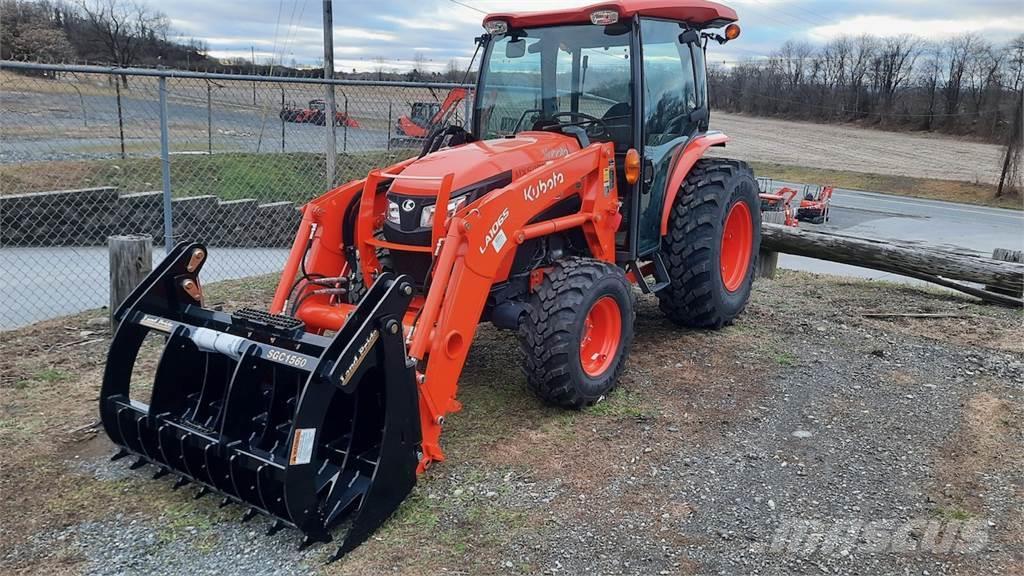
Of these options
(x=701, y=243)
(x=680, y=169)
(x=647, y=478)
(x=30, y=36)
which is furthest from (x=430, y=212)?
(x=30, y=36)

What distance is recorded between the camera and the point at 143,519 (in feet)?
11.4

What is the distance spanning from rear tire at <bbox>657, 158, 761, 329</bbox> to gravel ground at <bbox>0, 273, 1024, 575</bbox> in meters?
0.26

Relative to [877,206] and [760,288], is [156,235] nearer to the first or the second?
[760,288]

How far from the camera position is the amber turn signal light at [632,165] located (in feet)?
16.4

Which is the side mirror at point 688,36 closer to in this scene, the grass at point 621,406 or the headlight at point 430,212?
the headlight at point 430,212

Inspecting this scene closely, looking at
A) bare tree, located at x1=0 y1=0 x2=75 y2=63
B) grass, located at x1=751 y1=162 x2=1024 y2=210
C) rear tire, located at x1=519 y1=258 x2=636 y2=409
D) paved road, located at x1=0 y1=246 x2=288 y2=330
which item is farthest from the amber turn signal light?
grass, located at x1=751 y1=162 x2=1024 y2=210

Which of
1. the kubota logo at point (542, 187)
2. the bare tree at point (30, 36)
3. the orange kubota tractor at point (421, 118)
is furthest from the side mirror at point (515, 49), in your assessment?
the bare tree at point (30, 36)

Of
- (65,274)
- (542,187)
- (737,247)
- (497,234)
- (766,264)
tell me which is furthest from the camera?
(766,264)

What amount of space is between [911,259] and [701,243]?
374 cm

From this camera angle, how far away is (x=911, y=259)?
26.6 ft

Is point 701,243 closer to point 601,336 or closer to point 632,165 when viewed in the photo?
point 632,165

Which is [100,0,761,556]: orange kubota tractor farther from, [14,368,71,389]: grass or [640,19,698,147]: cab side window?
[14,368,71,389]: grass

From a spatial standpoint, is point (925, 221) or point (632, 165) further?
point (925, 221)

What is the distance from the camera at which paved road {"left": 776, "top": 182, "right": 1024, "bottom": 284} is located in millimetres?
21984
